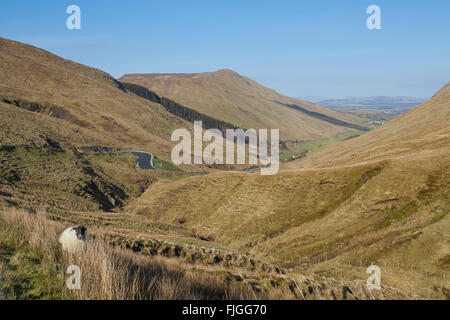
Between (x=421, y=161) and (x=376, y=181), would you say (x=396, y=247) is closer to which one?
(x=376, y=181)

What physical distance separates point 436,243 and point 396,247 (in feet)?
10.9

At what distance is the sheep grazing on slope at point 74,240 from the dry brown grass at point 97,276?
8.4 inches

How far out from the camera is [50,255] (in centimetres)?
771

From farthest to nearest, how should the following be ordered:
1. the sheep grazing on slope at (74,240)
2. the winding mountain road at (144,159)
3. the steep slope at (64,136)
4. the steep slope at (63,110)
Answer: the winding mountain road at (144,159)
the steep slope at (63,110)
the steep slope at (64,136)
the sheep grazing on slope at (74,240)

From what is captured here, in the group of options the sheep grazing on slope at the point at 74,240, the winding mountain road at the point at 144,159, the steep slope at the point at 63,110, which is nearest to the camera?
the sheep grazing on slope at the point at 74,240

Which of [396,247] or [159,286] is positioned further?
[396,247]

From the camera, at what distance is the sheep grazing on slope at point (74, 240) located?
8102 millimetres

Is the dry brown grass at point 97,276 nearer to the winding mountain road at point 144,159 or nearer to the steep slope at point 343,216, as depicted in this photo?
the steep slope at point 343,216

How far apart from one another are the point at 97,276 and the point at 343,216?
3714cm

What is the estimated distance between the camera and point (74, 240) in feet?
27.9

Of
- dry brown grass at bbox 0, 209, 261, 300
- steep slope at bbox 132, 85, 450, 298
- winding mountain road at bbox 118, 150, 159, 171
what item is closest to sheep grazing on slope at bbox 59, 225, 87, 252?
dry brown grass at bbox 0, 209, 261, 300

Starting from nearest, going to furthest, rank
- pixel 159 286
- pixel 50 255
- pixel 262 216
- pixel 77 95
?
pixel 159 286, pixel 50 255, pixel 262 216, pixel 77 95

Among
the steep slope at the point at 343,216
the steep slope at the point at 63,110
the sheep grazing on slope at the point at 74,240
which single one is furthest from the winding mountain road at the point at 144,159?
the sheep grazing on slope at the point at 74,240
